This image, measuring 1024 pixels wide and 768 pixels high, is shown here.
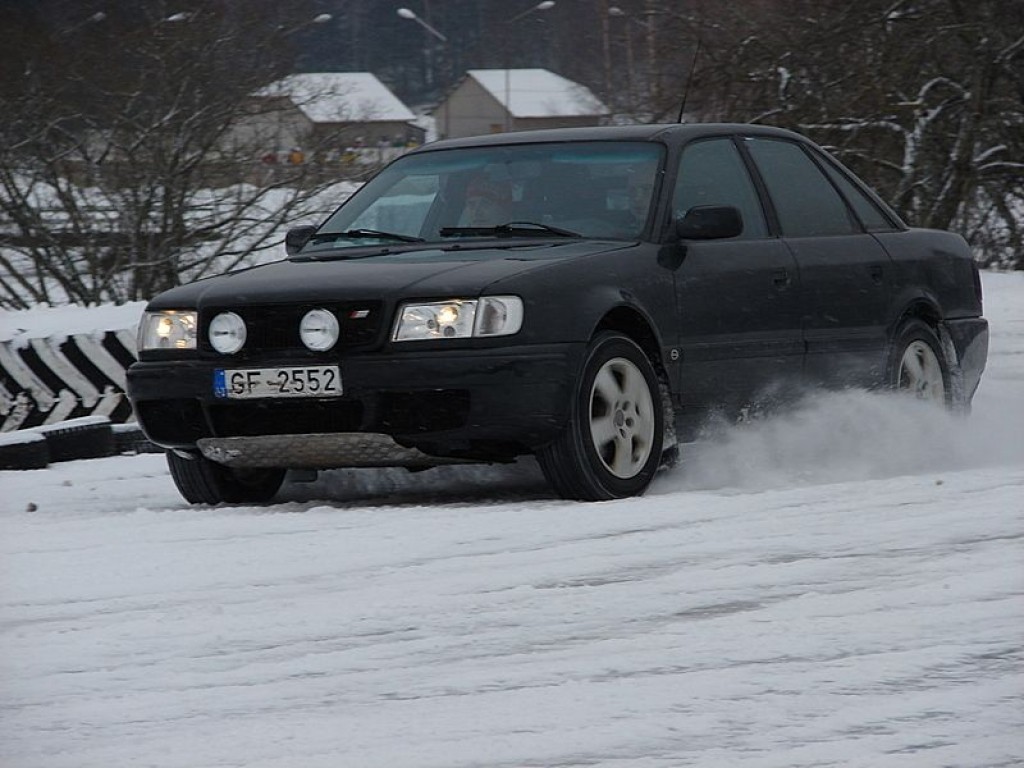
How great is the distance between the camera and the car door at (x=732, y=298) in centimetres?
745

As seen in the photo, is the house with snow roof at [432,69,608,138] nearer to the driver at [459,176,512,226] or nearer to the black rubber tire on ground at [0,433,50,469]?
the black rubber tire on ground at [0,433,50,469]

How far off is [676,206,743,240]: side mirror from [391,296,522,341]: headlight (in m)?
1.08

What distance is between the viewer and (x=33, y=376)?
401 inches

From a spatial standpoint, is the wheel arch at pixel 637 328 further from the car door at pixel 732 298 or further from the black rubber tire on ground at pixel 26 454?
the black rubber tire on ground at pixel 26 454

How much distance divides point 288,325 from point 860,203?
327 cm

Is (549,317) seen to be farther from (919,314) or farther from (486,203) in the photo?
(919,314)

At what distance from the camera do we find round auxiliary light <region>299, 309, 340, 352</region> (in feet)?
22.1

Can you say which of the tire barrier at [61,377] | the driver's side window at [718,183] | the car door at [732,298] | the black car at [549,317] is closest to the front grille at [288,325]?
the black car at [549,317]

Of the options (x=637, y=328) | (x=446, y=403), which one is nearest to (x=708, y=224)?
(x=637, y=328)

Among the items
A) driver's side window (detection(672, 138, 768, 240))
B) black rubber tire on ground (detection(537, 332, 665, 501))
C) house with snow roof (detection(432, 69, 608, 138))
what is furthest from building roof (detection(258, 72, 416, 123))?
house with snow roof (detection(432, 69, 608, 138))

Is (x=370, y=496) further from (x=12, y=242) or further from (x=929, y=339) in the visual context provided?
(x=12, y=242)

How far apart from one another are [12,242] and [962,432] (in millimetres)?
11342

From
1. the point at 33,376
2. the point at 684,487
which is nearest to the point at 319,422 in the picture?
the point at 684,487

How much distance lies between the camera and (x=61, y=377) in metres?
10.3
